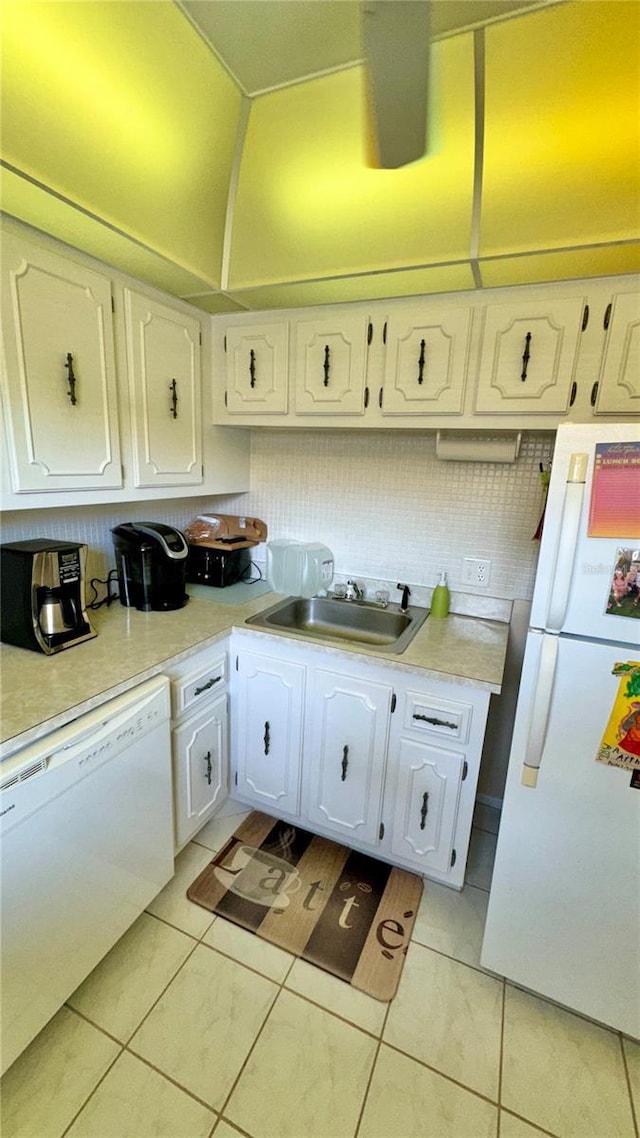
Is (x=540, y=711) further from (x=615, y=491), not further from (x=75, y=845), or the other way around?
(x=75, y=845)

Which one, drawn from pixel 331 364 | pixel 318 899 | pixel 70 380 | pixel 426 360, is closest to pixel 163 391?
pixel 70 380

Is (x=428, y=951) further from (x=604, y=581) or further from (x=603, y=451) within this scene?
(x=603, y=451)

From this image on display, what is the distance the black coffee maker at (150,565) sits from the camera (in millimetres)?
1636

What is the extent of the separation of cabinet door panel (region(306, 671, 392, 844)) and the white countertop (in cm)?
15

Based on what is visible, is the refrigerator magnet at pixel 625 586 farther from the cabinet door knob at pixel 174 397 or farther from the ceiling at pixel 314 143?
the cabinet door knob at pixel 174 397

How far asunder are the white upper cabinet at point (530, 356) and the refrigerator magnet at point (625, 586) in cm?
62

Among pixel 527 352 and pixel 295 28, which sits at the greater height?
pixel 295 28

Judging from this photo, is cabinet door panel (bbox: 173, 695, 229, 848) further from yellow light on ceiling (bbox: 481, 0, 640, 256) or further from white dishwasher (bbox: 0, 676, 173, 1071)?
yellow light on ceiling (bbox: 481, 0, 640, 256)

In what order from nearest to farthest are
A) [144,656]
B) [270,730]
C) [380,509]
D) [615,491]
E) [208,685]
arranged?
1. [615,491]
2. [144,656]
3. [208,685]
4. [270,730]
5. [380,509]

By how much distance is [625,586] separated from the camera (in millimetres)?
959

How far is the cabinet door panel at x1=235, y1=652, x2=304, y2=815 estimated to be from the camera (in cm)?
165

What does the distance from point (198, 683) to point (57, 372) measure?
1.05 meters

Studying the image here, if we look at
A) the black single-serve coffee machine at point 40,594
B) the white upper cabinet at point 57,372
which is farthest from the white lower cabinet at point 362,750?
the white upper cabinet at point 57,372

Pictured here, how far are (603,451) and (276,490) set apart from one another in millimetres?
1494
